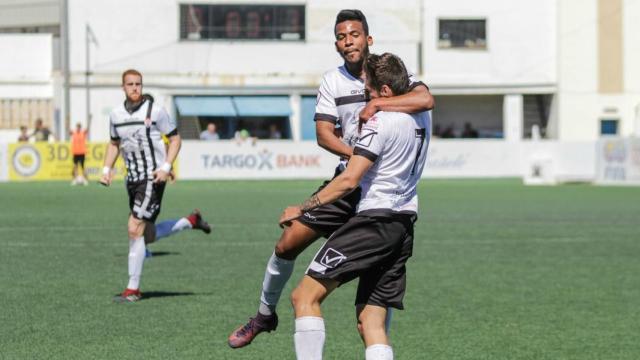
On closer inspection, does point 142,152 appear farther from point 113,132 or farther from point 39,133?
point 39,133

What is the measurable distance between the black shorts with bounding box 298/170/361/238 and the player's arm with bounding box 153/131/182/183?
14.7 ft

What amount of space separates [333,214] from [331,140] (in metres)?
0.47

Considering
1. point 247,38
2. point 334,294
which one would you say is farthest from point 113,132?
point 247,38

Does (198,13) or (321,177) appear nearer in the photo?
(321,177)

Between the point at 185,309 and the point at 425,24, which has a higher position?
the point at 425,24

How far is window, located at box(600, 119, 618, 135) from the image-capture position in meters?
64.3

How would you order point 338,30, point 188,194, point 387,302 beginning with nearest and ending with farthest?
1. point 387,302
2. point 338,30
3. point 188,194

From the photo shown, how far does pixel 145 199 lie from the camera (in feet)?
39.1

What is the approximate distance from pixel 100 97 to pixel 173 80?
3613mm

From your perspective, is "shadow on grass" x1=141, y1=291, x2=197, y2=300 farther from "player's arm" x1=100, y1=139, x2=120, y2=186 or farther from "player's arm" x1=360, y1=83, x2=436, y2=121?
"player's arm" x1=360, y1=83, x2=436, y2=121

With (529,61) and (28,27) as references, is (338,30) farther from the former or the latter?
(28,27)

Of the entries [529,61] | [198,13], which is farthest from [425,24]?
[198,13]

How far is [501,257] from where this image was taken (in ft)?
53.2

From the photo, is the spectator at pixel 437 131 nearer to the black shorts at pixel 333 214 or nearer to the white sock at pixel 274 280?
the white sock at pixel 274 280
